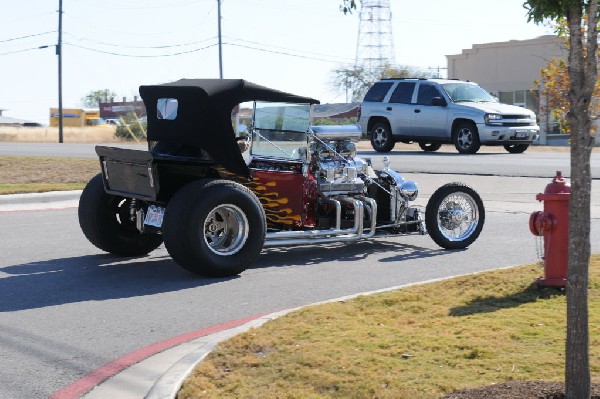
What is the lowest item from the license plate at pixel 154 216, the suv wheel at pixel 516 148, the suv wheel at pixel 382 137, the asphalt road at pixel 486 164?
the license plate at pixel 154 216

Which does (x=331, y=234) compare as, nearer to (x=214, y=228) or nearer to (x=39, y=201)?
(x=214, y=228)

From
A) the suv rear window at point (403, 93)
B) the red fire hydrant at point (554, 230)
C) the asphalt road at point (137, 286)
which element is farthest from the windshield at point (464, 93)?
the red fire hydrant at point (554, 230)

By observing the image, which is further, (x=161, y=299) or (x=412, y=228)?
(x=412, y=228)

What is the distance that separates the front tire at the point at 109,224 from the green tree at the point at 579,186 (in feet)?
20.4

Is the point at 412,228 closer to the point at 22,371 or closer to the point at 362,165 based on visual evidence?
the point at 362,165

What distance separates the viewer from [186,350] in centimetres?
662

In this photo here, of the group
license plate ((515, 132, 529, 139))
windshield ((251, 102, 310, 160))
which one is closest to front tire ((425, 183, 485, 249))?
windshield ((251, 102, 310, 160))

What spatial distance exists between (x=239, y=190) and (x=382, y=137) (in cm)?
1704

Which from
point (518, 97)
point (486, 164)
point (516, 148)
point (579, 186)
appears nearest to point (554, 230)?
point (579, 186)

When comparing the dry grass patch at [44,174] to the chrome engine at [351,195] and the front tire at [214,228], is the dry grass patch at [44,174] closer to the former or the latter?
the chrome engine at [351,195]

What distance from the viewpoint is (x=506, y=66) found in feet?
180

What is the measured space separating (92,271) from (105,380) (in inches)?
150

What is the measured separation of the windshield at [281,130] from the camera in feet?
34.6

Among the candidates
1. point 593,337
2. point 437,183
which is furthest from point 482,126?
point 593,337
